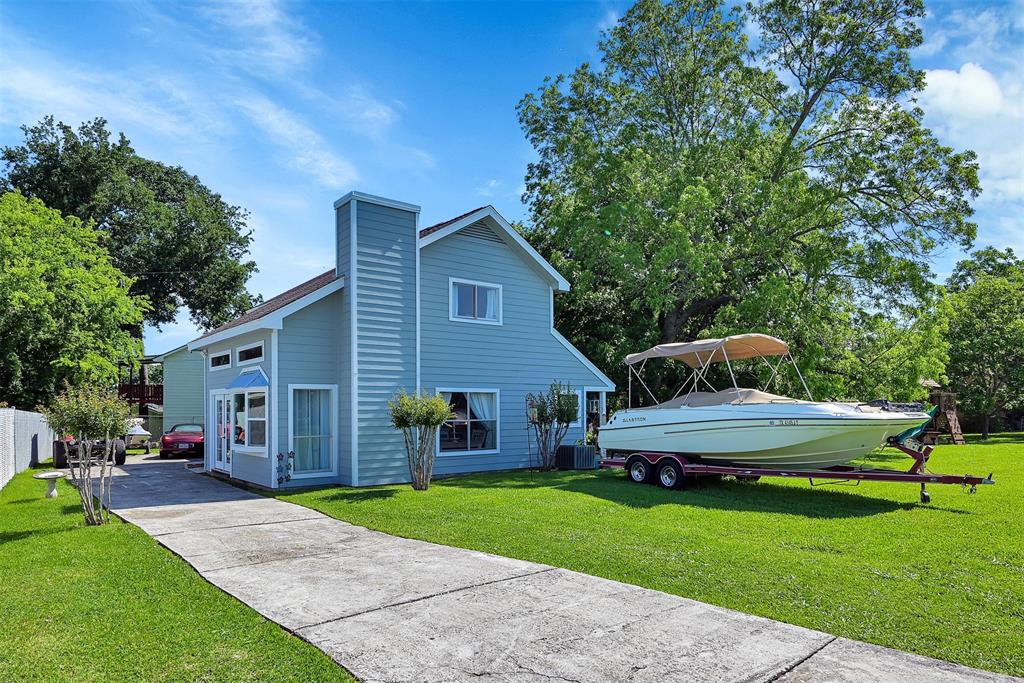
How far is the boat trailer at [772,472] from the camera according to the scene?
9.79 meters

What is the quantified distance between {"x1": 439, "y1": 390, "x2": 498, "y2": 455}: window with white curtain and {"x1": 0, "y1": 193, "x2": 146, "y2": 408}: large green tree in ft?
48.0

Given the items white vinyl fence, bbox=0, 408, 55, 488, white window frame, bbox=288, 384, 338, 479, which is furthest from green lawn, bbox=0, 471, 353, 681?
white window frame, bbox=288, 384, 338, 479

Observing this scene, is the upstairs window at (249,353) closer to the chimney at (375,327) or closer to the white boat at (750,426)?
the chimney at (375,327)

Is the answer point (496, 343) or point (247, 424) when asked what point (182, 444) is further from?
point (496, 343)

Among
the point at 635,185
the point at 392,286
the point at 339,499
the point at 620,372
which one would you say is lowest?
the point at 339,499

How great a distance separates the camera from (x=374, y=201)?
14133 mm

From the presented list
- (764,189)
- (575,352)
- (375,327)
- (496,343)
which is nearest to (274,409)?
(375,327)

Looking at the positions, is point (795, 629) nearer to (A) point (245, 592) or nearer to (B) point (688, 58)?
(A) point (245, 592)

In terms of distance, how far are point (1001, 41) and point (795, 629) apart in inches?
584

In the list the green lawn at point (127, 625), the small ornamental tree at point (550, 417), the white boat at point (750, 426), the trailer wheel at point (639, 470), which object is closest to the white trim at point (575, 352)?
the small ornamental tree at point (550, 417)

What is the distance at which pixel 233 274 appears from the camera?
125 ft

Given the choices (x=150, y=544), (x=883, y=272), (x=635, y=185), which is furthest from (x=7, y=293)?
(x=883, y=272)

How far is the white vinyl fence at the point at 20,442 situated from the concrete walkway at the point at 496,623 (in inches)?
256

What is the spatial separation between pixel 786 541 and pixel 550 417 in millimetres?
8406
